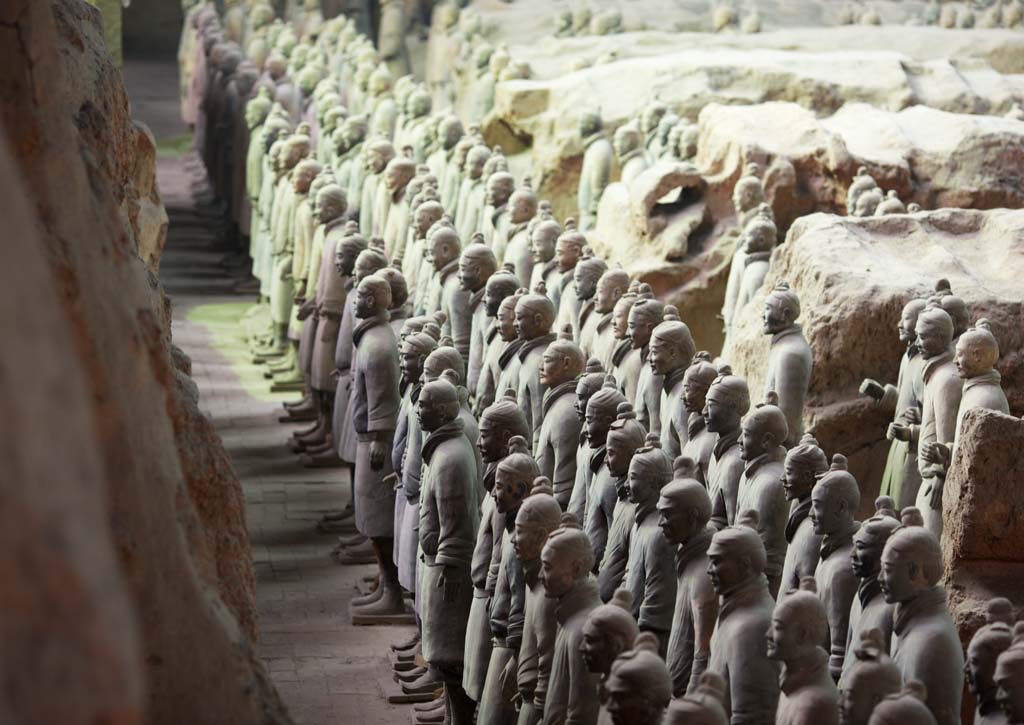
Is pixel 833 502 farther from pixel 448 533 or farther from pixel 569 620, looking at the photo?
pixel 448 533

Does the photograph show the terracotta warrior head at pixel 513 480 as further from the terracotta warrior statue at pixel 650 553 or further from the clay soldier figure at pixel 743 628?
the clay soldier figure at pixel 743 628

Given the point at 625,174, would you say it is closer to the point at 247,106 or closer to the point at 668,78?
the point at 668,78

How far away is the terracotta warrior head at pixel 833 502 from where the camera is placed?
17.2 feet

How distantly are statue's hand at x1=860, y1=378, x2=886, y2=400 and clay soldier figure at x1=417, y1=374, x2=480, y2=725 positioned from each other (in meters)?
2.02

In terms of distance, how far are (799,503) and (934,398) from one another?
1.31 m

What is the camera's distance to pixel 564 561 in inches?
179

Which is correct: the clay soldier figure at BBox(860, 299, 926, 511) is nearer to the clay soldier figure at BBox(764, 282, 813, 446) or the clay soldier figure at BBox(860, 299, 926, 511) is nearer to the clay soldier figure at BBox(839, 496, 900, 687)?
the clay soldier figure at BBox(764, 282, 813, 446)

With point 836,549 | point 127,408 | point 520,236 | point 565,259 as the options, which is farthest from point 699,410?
point 127,408

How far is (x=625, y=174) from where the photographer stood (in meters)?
11.4

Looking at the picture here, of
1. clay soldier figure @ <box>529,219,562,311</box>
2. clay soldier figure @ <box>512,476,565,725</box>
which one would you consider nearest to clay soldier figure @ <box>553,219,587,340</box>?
clay soldier figure @ <box>529,219,562,311</box>

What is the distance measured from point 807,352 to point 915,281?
832mm

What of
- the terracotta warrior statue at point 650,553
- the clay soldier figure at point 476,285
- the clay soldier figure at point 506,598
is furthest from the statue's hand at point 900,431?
the clay soldier figure at point 476,285

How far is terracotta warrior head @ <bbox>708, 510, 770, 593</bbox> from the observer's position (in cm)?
457

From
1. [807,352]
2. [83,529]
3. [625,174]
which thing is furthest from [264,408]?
[83,529]
